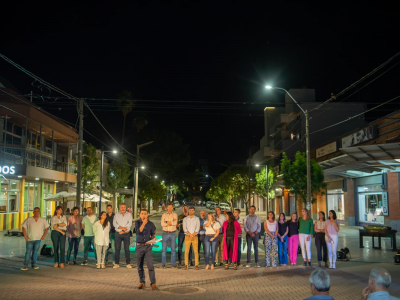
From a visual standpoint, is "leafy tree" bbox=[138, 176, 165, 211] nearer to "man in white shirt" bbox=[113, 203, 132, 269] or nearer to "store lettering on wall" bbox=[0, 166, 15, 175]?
"store lettering on wall" bbox=[0, 166, 15, 175]

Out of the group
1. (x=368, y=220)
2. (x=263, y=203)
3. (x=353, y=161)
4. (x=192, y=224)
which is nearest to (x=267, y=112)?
(x=263, y=203)

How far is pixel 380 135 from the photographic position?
85.7ft

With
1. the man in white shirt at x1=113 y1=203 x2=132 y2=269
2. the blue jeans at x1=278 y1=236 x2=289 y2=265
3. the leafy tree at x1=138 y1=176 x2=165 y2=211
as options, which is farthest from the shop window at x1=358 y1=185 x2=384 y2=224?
the leafy tree at x1=138 y1=176 x2=165 y2=211

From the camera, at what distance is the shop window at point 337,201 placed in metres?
36.7

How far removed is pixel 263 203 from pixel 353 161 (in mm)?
55906

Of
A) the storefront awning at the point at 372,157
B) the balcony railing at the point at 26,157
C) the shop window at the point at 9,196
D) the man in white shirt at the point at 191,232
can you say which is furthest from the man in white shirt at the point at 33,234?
the shop window at the point at 9,196

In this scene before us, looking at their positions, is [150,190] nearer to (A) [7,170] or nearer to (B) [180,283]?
(A) [7,170]

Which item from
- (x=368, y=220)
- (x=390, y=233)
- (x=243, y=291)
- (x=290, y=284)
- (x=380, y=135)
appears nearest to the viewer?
(x=243, y=291)

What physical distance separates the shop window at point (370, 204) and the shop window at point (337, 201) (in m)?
3.37

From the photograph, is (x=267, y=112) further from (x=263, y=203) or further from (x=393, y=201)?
(x=393, y=201)

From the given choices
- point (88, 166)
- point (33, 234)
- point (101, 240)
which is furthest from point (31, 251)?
point (88, 166)

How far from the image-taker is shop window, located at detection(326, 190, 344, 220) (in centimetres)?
3667

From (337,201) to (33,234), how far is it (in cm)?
3019

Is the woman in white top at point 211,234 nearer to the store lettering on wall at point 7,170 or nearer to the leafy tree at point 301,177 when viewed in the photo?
the store lettering on wall at point 7,170
